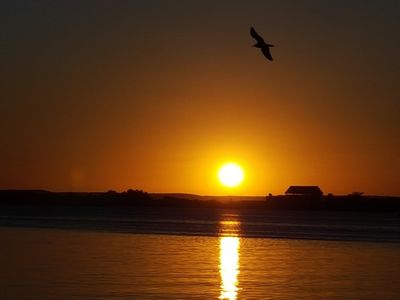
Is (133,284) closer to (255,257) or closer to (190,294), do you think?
(190,294)

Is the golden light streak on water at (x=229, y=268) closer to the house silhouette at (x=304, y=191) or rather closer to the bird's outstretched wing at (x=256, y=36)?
the bird's outstretched wing at (x=256, y=36)

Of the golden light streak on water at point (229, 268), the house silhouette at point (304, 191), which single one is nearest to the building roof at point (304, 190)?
the house silhouette at point (304, 191)

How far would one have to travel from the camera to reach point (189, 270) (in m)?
29.6

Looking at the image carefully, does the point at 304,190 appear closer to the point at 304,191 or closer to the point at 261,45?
the point at 304,191

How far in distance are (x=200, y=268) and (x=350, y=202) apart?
5596 inches

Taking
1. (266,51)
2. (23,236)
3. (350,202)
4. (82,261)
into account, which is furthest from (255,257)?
(350,202)

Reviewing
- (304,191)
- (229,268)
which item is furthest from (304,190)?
(229,268)

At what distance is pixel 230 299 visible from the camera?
2316 centimetres

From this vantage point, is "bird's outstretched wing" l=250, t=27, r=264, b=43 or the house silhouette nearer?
"bird's outstretched wing" l=250, t=27, r=264, b=43

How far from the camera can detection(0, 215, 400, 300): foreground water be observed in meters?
24.5

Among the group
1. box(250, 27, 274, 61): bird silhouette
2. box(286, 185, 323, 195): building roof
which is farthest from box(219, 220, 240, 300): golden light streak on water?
box(286, 185, 323, 195): building roof

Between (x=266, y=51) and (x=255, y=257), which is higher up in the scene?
(x=266, y=51)

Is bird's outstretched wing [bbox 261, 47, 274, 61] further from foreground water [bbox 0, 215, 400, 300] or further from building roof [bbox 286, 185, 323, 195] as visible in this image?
building roof [bbox 286, 185, 323, 195]

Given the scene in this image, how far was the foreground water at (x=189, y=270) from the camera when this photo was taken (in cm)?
2447
